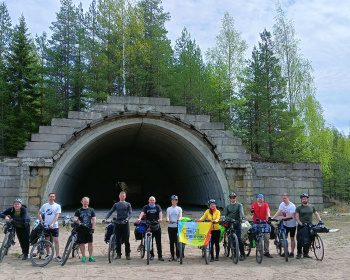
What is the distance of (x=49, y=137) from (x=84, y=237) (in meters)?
8.93

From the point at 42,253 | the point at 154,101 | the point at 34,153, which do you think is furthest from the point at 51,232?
the point at 154,101

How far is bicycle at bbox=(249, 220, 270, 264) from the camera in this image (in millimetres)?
8070

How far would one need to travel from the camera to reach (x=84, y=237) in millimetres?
8188

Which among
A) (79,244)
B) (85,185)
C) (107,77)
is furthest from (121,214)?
(107,77)

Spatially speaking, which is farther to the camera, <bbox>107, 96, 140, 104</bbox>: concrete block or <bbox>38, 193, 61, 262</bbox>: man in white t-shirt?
<bbox>107, 96, 140, 104</bbox>: concrete block

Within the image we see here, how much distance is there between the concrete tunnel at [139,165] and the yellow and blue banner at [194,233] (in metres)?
8.33

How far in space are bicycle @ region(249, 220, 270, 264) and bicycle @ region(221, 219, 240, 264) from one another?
479 mm

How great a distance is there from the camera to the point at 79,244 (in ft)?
27.0

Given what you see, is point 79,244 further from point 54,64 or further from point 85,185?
point 54,64

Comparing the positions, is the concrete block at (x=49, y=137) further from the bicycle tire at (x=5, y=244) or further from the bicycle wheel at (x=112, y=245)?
the bicycle wheel at (x=112, y=245)

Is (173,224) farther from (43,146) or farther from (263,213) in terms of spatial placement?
(43,146)

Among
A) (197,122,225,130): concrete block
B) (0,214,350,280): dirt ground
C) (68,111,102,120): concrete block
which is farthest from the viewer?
(197,122,225,130): concrete block

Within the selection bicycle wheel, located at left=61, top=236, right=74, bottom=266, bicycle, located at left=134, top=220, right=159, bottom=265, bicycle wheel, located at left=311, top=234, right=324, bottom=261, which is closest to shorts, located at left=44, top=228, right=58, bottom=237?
bicycle wheel, located at left=61, top=236, right=74, bottom=266

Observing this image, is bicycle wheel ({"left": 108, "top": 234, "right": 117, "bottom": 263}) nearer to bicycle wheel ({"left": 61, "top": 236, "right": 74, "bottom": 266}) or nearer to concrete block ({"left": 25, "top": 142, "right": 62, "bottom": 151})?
bicycle wheel ({"left": 61, "top": 236, "right": 74, "bottom": 266})
